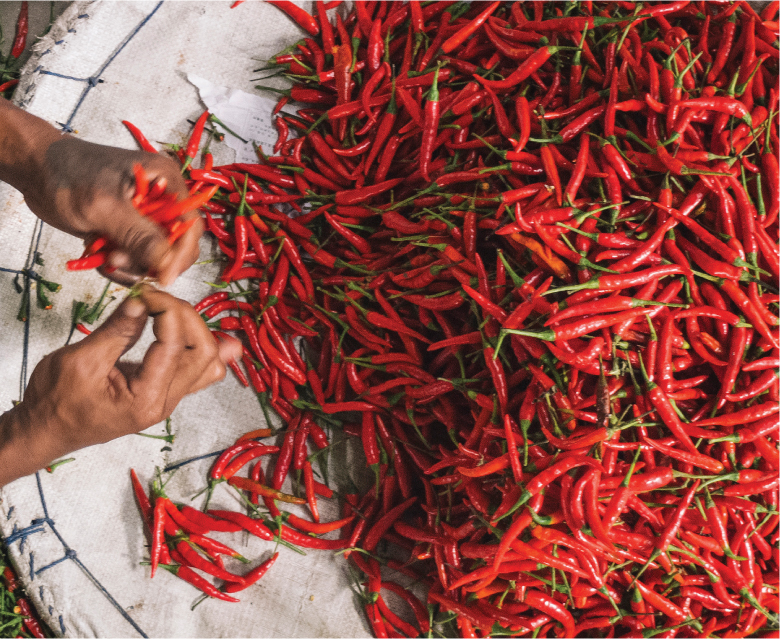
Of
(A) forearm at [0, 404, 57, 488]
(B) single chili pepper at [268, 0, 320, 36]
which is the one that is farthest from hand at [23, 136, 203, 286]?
(B) single chili pepper at [268, 0, 320, 36]

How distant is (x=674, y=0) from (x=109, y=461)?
2817 mm

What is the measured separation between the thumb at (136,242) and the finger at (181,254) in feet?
0.04

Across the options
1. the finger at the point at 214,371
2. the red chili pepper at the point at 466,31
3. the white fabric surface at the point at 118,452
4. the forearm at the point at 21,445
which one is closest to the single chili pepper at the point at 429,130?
the red chili pepper at the point at 466,31

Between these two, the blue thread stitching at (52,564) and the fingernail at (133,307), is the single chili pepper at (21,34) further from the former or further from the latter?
the blue thread stitching at (52,564)

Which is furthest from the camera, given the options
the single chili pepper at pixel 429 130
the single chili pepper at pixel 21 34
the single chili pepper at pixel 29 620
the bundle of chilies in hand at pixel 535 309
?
the single chili pepper at pixel 21 34

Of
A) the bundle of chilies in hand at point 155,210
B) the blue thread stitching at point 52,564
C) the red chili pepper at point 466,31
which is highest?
the red chili pepper at point 466,31

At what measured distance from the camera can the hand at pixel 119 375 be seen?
4.68 ft

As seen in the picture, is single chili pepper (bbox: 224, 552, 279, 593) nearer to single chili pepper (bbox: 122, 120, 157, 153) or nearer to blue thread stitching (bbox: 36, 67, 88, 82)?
single chili pepper (bbox: 122, 120, 157, 153)

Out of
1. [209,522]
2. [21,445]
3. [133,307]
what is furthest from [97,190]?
[209,522]

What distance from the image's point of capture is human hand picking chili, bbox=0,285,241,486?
143 centimetres

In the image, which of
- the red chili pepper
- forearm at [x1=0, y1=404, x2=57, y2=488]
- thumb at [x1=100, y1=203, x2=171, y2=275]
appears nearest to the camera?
thumb at [x1=100, y1=203, x2=171, y2=275]

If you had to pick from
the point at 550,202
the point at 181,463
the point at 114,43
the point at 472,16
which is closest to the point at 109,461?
the point at 181,463

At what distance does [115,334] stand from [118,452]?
112 cm

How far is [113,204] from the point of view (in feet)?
4.64
